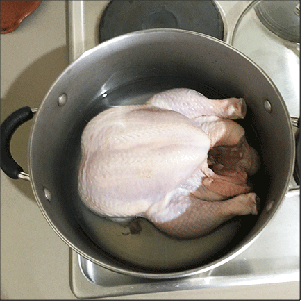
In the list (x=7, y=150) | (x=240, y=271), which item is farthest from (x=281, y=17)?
(x=7, y=150)

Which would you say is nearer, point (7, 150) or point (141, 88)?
point (7, 150)

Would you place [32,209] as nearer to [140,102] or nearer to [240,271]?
[140,102]

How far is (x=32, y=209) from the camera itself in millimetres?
807

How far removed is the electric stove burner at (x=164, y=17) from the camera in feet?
2.68

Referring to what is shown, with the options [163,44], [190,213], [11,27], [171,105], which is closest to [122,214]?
[190,213]

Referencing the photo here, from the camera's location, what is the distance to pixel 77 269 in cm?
73

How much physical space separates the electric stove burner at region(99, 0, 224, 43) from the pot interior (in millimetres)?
114

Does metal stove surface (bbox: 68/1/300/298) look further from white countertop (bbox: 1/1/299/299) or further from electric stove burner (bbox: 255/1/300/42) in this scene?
electric stove burner (bbox: 255/1/300/42)

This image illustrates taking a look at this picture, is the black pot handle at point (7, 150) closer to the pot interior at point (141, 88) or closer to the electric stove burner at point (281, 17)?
the pot interior at point (141, 88)

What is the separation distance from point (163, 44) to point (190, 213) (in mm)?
409

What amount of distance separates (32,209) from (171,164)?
1.41 feet

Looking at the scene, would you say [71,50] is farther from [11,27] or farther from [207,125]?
[207,125]

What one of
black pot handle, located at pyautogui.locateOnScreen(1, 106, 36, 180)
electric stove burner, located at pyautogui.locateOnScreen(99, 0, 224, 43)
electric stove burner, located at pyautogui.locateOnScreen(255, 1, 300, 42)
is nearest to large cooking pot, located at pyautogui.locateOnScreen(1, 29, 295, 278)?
black pot handle, located at pyautogui.locateOnScreen(1, 106, 36, 180)

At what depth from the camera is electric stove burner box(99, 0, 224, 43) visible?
82 centimetres
